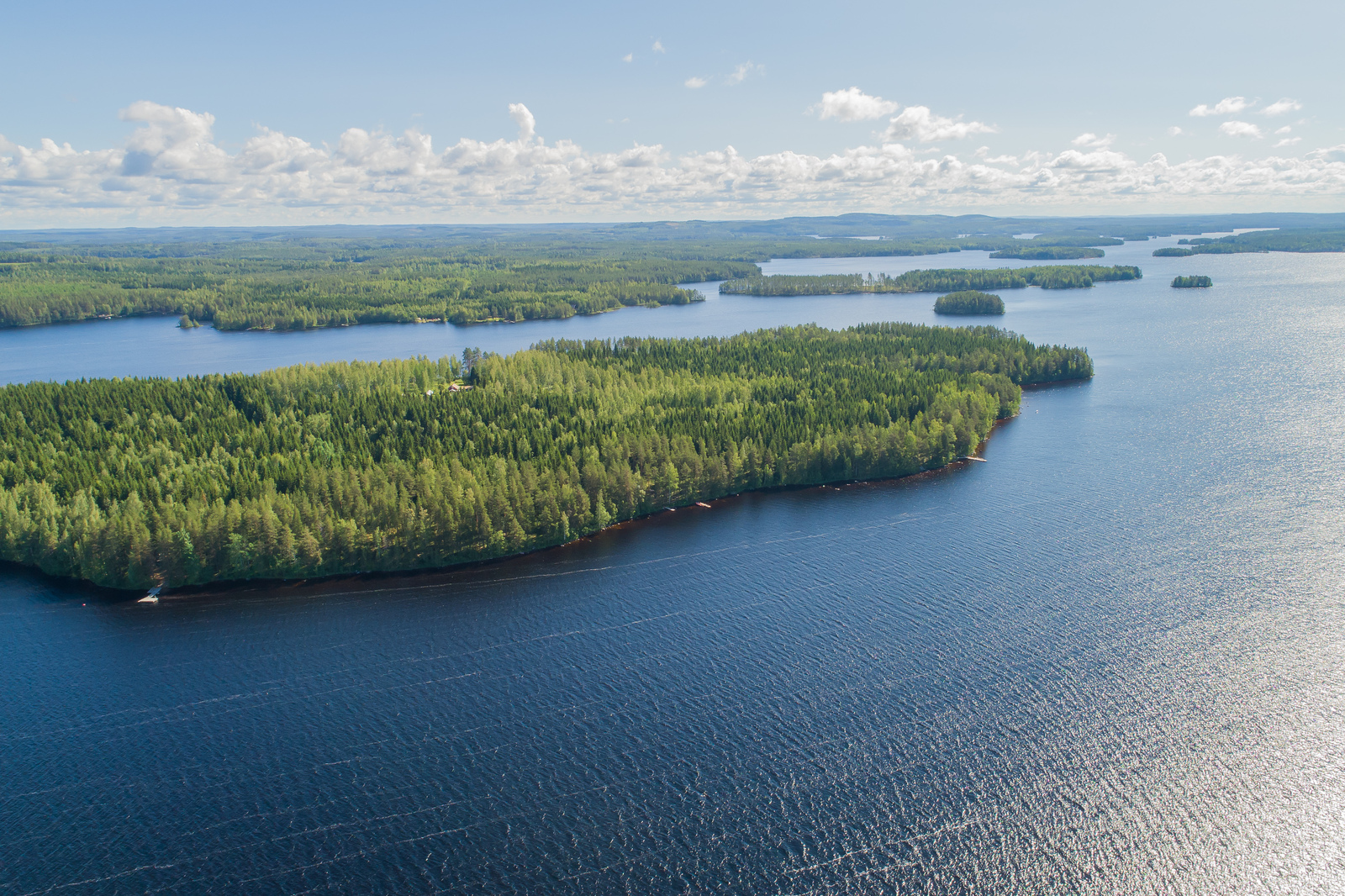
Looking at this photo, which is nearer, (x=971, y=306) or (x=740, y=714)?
(x=740, y=714)

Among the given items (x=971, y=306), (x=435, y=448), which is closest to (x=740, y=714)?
(x=435, y=448)

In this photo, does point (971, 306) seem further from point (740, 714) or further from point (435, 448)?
point (740, 714)

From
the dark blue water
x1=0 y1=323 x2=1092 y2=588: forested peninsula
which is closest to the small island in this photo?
x1=0 y1=323 x2=1092 y2=588: forested peninsula

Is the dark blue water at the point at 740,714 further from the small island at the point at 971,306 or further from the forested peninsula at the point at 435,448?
the small island at the point at 971,306

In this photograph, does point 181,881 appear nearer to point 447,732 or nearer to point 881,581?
point 447,732

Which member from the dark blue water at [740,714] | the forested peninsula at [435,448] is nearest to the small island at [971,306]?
the forested peninsula at [435,448]

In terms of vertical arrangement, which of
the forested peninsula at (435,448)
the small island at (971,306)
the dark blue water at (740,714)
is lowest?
the dark blue water at (740,714)

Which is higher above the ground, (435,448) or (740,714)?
(435,448)
